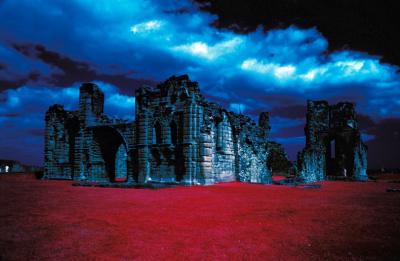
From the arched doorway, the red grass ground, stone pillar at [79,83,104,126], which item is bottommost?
the red grass ground

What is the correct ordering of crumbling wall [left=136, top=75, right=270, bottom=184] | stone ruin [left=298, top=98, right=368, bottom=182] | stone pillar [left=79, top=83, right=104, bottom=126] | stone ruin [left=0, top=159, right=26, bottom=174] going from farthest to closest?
stone ruin [left=0, top=159, right=26, bottom=174] → stone ruin [left=298, top=98, right=368, bottom=182] → stone pillar [left=79, top=83, right=104, bottom=126] → crumbling wall [left=136, top=75, right=270, bottom=184]

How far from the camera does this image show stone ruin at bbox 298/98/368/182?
33969mm

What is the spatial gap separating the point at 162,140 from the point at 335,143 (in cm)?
2618

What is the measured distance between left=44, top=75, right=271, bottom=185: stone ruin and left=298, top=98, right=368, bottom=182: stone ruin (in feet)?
34.8

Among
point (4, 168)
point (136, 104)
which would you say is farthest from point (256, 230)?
point (4, 168)

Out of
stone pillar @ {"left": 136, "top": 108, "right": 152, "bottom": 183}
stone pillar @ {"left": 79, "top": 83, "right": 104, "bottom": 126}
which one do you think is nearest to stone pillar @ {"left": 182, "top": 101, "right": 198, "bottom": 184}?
stone pillar @ {"left": 136, "top": 108, "right": 152, "bottom": 183}

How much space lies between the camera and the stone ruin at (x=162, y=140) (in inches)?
748

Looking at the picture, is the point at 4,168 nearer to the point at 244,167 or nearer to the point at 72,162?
the point at 72,162

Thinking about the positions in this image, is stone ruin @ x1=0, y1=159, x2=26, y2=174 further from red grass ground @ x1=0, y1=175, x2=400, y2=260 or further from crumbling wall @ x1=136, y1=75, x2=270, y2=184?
red grass ground @ x1=0, y1=175, x2=400, y2=260

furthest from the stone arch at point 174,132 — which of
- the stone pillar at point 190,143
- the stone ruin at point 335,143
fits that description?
the stone ruin at point 335,143

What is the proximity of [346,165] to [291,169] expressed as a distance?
22.3 ft

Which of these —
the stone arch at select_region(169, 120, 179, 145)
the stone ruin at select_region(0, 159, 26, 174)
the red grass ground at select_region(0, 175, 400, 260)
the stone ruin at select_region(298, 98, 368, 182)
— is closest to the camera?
the red grass ground at select_region(0, 175, 400, 260)

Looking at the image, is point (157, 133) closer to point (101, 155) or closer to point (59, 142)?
point (101, 155)

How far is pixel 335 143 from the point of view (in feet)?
124
